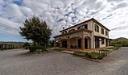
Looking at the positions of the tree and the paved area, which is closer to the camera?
the paved area

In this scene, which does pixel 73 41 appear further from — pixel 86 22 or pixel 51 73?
pixel 51 73

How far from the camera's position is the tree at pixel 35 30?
81.8ft

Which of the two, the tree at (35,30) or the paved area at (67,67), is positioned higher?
the tree at (35,30)

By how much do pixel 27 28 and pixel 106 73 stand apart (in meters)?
20.2

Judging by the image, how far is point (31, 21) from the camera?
25750mm

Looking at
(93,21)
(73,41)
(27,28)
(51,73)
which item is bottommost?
(51,73)

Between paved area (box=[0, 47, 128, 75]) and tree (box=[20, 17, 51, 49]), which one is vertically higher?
tree (box=[20, 17, 51, 49])

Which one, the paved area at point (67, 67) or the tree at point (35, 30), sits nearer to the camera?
the paved area at point (67, 67)

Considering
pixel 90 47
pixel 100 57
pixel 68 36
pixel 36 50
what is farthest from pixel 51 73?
pixel 68 36

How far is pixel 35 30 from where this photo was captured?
82.4 ft

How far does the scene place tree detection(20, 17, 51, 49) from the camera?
24938 millimetres

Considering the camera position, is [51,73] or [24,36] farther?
[24,36]

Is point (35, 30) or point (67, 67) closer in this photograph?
point (67, 67)

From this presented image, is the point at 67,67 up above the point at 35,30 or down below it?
below
